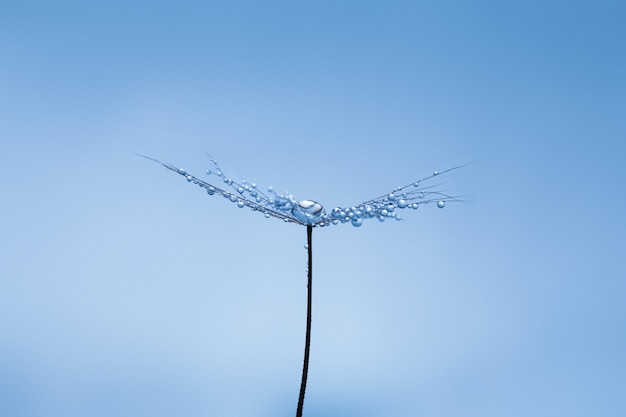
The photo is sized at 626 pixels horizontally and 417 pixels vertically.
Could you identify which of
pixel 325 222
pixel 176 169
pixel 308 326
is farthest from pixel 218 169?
pixel 308 326

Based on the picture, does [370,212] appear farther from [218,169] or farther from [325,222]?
[218,169]

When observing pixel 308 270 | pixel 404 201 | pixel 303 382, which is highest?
pixel 404 201

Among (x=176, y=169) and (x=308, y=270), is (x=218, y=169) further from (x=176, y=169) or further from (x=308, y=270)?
(x=308, y=270)

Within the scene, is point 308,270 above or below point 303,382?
above

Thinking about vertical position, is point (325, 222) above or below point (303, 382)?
above

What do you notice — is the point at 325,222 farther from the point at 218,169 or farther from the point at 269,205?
the point at 218,169

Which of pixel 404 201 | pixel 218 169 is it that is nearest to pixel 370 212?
pixel 404 201
